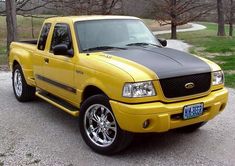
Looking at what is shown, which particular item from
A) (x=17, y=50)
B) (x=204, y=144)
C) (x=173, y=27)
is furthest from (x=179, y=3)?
(x=204, y=144)

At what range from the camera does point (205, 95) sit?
195 inches

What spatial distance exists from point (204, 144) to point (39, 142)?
87.9 inches

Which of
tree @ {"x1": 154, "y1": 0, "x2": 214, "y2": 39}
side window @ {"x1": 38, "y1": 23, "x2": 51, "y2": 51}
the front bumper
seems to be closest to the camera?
the front bumper

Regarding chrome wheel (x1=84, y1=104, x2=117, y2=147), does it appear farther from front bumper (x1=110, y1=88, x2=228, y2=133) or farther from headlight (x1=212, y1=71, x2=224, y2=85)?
headlight (x1=212, y1=71, x2=224, y2=85)

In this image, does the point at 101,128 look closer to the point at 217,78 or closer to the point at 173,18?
the point at 217,78

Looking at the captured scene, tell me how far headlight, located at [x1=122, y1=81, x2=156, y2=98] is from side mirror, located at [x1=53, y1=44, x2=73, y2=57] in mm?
1378

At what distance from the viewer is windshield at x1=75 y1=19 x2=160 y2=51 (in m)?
5.59

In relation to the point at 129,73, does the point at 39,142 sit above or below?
below

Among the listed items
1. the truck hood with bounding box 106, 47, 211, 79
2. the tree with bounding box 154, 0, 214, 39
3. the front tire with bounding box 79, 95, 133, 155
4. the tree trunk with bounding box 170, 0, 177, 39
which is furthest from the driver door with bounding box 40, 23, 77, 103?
the tree trunk with bounding box 170, 0, 177, 39

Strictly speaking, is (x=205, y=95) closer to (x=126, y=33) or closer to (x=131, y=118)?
(x=131, y=118)

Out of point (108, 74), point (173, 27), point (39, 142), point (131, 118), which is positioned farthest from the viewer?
point (173, 27)

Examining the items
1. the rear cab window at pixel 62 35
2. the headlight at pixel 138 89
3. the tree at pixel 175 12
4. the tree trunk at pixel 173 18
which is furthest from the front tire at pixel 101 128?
the tree trunk at pixel 173 18

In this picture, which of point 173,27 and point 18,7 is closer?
point 18,7

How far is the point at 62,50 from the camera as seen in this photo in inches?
214
